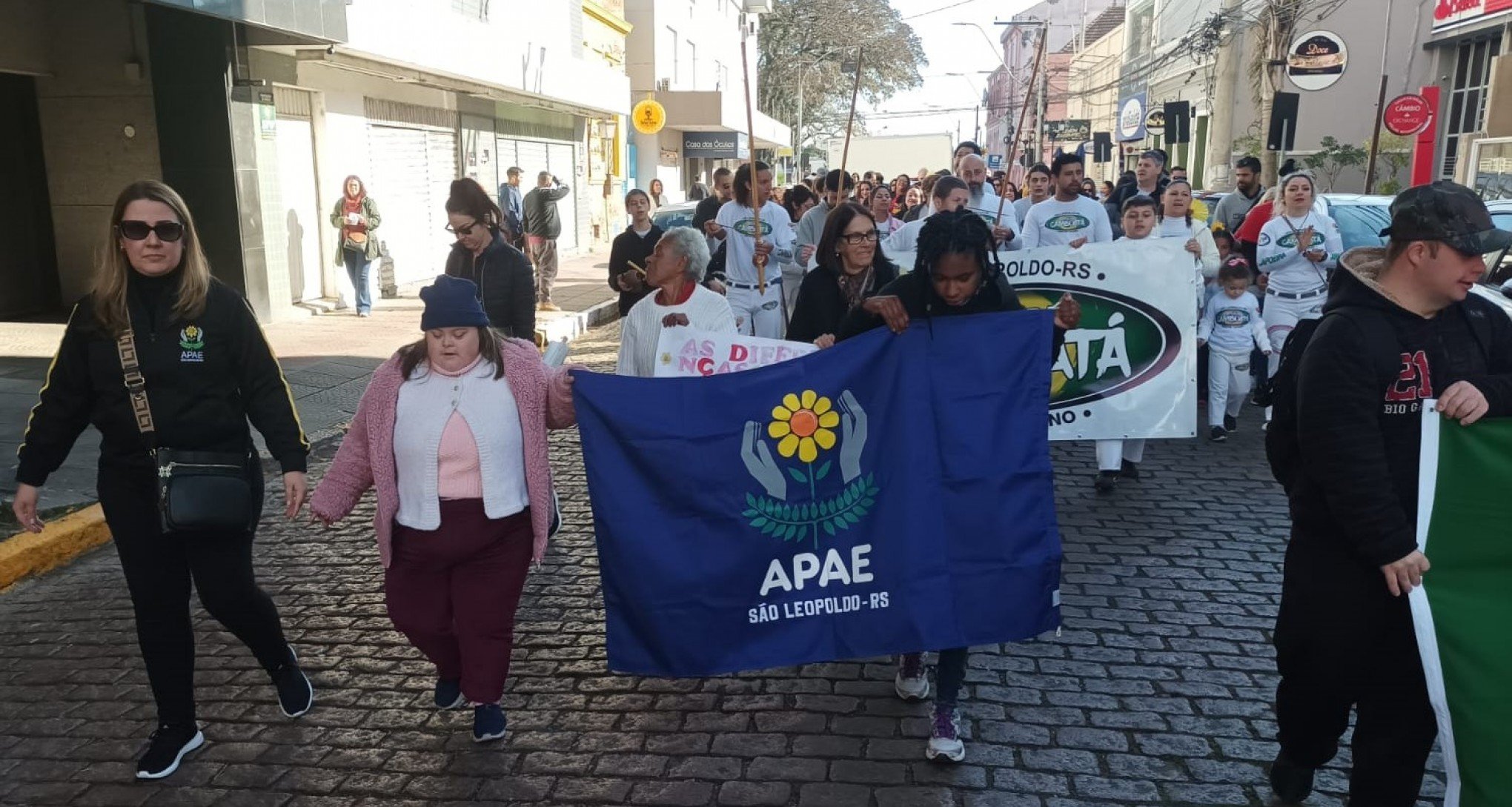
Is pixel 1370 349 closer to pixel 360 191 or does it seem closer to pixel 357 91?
pixel 360 191

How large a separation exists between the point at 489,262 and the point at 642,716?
309cm

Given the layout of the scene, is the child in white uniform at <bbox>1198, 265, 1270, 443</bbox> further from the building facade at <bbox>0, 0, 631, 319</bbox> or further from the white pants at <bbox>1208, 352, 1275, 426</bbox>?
the building facade at <bbox>0, 0, 631, 319</bbox>

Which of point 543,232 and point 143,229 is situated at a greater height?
point 143,229

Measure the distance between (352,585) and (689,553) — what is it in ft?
8.69

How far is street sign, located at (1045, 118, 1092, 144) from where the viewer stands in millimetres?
44184

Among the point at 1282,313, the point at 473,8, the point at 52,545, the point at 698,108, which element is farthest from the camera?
the point at 698,108

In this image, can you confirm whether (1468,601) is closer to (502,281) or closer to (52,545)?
(502,281)

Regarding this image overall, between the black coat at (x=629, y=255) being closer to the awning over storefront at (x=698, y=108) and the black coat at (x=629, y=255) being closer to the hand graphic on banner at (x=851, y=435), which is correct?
the hand graphic on banner at (x=851, y=435)

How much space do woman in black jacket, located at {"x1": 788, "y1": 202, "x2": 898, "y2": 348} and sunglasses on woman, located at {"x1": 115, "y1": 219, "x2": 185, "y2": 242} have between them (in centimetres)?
251

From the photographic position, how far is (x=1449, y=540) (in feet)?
10.5

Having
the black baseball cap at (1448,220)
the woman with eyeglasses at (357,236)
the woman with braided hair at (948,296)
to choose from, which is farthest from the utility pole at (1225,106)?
the black baseball cap at (1448,220)

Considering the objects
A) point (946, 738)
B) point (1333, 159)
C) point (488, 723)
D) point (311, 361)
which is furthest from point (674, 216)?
point (1333, 159)

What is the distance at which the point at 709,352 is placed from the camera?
5.32m

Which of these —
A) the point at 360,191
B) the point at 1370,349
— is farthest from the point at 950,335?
the point at 360,191
